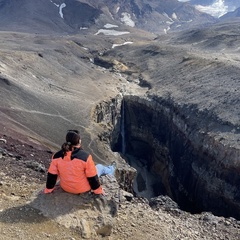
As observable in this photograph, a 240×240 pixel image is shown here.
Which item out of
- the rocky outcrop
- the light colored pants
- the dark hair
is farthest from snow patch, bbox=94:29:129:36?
the dark hair

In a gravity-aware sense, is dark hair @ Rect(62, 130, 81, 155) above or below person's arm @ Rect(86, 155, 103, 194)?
above

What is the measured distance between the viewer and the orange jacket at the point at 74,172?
→ 406 inches

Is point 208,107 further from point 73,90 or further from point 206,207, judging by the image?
point 73,90

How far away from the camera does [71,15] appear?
113250mm

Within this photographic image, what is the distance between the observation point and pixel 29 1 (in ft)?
374

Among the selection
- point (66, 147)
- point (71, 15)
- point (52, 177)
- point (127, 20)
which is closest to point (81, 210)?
point (52, 177)

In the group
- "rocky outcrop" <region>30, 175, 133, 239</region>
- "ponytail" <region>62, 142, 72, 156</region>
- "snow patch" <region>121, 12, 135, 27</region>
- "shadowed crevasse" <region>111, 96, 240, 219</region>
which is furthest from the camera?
"snow patch" <region>121, 12, 135, 27</region>

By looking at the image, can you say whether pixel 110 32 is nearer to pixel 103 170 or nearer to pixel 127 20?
pixel 127 20

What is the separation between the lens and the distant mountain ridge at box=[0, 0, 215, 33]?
4122 inches

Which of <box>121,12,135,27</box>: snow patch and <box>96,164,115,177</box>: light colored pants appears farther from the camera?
<box>121,12,135,27</box>: snow patch

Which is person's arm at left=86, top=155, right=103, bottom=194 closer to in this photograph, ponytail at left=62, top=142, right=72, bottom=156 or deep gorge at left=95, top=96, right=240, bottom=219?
ponytail at left=62, top=142, right=72, bottom=156

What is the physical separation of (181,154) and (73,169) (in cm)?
2297

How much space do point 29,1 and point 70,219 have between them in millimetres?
113388

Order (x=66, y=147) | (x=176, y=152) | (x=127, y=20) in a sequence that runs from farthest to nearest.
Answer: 1. (x=127, y=20)
2. (x=176, y=152)
3. (x=66, y=147)
